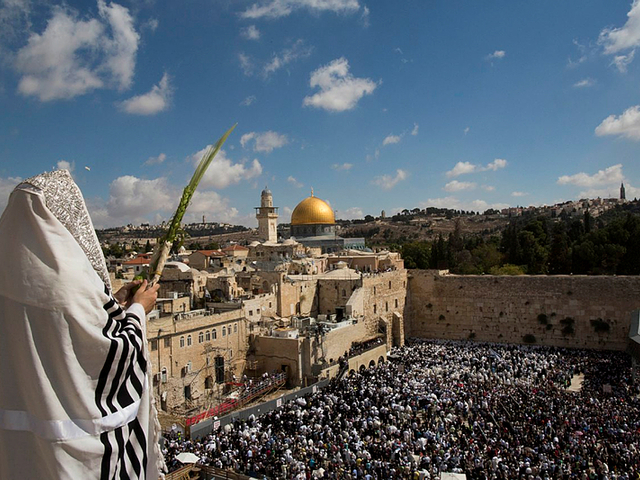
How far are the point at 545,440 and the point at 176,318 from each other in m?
11.5

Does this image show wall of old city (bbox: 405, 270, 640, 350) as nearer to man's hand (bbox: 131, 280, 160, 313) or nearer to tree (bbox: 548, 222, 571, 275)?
tree (bbox: 548, 222, 571, 275)

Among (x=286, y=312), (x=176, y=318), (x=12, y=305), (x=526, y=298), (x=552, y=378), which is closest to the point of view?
(x=12, y=305)

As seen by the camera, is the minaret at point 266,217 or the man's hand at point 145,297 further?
the minaret at point 266,217

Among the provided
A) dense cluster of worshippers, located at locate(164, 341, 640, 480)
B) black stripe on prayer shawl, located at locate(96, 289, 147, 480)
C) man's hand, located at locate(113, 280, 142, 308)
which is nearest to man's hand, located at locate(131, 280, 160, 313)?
man's hand, located at locate(113, 280, 142, 308)

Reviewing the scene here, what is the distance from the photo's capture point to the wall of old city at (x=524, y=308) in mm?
23484

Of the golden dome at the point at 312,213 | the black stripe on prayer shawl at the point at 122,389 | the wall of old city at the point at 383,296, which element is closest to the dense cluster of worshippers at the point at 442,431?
the wall of old city at the point at 383,296

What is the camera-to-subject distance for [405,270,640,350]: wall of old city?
23.5 metres

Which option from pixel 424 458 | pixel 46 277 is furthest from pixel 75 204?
pixel 424 458

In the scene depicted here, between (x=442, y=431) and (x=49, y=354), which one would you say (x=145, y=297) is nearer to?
(x=49, y=354)

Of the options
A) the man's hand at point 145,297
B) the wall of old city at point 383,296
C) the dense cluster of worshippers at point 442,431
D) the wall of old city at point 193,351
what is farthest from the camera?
the wall of old city at point 383,296

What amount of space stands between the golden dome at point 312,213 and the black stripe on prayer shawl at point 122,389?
3745 cm

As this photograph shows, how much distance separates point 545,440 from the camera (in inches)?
461

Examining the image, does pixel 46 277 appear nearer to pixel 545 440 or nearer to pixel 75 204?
pixel 75 204

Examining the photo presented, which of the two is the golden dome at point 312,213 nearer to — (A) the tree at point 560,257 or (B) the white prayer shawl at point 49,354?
(A) the tree at point 560,257
